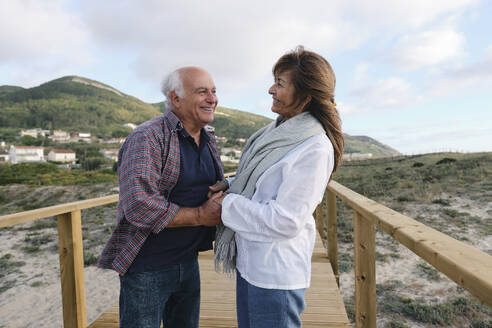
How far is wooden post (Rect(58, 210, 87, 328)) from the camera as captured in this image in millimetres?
1782

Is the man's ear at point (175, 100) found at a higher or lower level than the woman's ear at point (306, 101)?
higher

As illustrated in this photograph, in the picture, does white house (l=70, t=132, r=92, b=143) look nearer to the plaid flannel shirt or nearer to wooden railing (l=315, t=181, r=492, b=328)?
the plaid flannel shirt

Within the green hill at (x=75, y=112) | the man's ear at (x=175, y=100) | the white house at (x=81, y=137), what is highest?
the green hill at (x=75, y=112)

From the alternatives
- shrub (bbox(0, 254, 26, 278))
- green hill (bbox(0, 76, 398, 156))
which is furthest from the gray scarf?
green hill (bbox(0, 76, 398, 156))

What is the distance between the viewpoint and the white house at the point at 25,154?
209ft

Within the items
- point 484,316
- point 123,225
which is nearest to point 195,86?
point 123,225

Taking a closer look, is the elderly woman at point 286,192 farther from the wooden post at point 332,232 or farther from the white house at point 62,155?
the white house at point 62,155

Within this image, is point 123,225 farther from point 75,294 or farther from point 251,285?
point 75,294

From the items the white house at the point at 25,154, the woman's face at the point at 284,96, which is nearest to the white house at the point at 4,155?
the white house at the point at 25,154

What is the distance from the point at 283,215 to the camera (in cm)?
Answer: 101

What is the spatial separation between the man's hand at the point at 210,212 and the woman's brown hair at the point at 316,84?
0.52 metres

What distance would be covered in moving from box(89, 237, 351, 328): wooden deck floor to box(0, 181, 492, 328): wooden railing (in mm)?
466

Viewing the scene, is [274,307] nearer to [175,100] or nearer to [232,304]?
[175,100]

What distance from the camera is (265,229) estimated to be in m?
1.05
